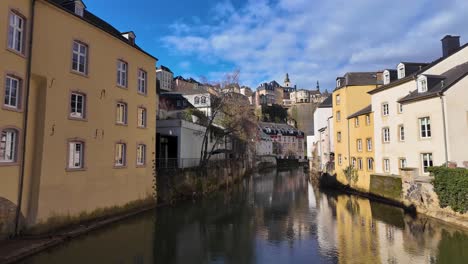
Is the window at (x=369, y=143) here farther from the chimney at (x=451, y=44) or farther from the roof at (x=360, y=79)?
the chimney at (x=451, y=44)

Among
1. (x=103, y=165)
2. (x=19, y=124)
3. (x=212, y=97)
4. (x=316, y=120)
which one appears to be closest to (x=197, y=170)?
(x=212, y=97)

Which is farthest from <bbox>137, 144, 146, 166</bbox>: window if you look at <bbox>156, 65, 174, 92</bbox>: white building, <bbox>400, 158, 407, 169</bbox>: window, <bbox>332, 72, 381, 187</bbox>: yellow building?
<bbox>156, 65, 174, 92</bbox>: white building

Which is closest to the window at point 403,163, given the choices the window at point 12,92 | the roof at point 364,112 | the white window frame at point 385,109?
the white window frame at point 385,109

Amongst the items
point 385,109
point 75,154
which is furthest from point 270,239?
point 385,109

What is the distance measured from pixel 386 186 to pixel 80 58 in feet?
75.9

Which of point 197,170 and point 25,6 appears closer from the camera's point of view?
point 25,6

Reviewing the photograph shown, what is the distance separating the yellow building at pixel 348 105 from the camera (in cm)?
3344

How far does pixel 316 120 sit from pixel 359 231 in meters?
37.8

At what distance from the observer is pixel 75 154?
52.9ft

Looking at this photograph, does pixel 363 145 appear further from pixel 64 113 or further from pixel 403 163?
pixel 64 113

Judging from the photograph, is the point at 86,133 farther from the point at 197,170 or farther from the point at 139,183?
the point at 197,170

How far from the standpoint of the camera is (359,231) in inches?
648

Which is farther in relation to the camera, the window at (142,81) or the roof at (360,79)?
the roof at (360,79)

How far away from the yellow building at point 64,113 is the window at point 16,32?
0.13ft
